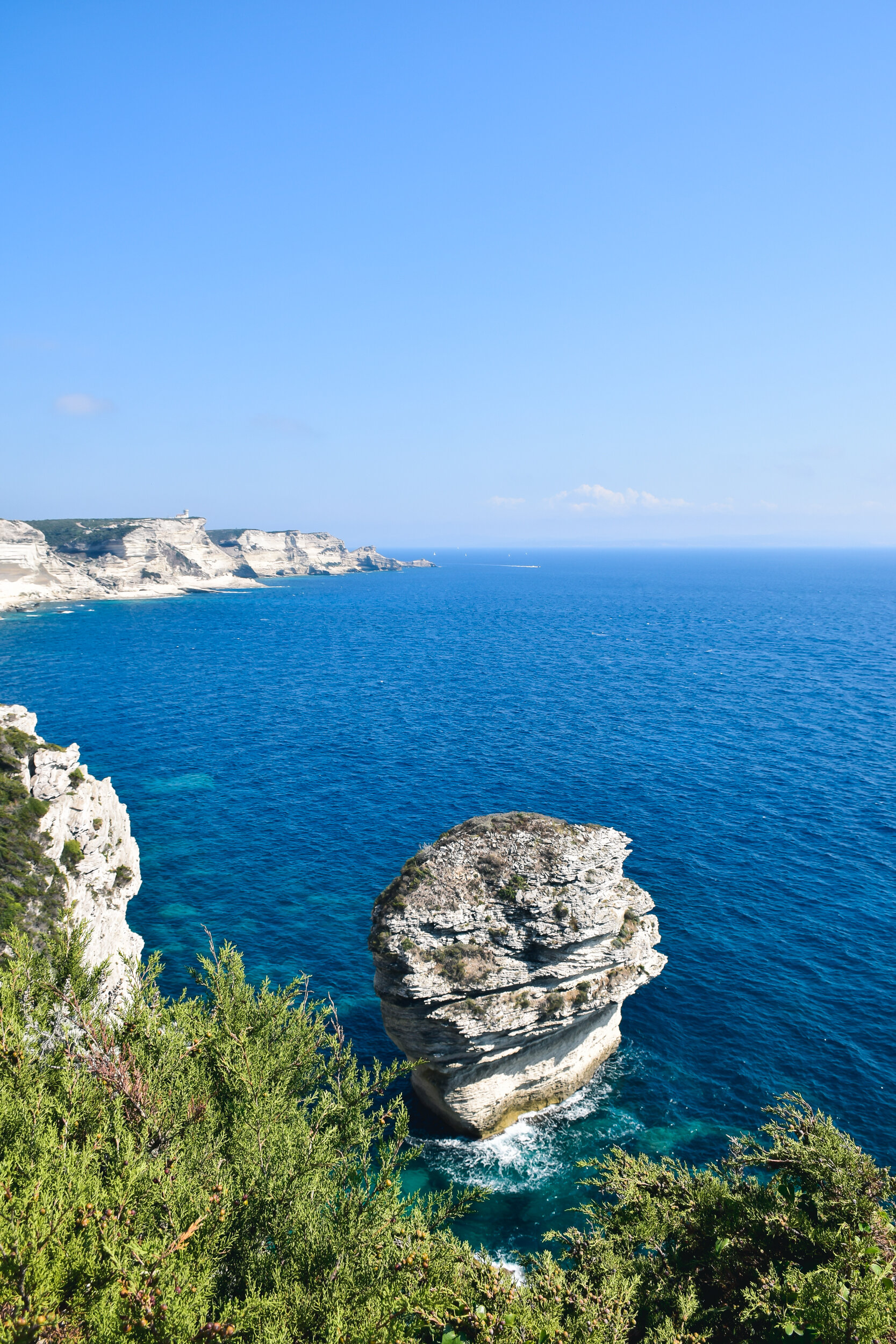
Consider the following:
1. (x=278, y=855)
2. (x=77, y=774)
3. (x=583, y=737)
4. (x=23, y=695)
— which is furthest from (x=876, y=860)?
(x=23, y=695)

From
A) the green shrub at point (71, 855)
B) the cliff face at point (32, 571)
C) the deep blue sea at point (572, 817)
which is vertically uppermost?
the cliff face at point (32, 571)

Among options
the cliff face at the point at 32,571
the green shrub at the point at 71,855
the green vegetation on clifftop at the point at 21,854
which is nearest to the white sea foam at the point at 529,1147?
the green vegetation on clifftop at the point at 21,854

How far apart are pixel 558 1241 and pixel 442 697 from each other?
76.2 m

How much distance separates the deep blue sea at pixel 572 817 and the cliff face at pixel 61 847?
4.99 m

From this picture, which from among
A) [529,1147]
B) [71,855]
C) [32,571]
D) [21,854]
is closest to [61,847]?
[71,855]

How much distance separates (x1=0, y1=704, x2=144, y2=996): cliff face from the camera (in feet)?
119

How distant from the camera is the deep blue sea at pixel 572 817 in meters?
33.9

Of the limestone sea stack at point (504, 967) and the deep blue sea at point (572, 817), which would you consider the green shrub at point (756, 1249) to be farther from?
the limestone sea stack at point (504, 967)

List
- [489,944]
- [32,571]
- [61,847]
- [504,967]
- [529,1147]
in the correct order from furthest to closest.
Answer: [32,571]
[61,847]
[489,944]
[504,967]
[529,1147]

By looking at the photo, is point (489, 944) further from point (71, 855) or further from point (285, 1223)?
point (71, 855)

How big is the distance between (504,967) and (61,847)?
26.0 m

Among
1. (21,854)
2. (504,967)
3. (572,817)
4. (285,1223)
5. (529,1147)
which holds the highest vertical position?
(21,854)

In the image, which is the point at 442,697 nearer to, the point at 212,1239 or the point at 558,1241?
the point at 558,1241

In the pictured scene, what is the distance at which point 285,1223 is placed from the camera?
1658 cm
